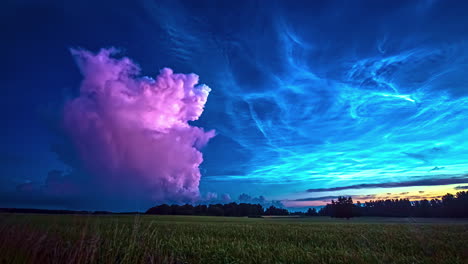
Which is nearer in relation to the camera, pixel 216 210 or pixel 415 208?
pixel 415 208

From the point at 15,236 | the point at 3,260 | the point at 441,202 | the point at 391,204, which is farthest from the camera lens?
the point at 391,204

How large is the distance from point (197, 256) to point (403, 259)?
874 cm

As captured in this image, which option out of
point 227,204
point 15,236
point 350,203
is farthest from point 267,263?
point 227,204

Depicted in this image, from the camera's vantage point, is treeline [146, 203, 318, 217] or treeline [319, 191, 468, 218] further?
treeline [146, 203, 318, 217]

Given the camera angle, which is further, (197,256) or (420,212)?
(420,212)

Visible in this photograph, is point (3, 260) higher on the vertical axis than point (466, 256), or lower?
higher

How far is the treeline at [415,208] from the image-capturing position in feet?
303

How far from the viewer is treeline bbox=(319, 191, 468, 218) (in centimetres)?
9249

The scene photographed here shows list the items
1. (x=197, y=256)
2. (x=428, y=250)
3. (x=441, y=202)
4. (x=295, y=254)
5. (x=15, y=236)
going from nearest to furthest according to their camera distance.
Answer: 1. (x=15, y=236)
2. (x=295, y=254)
3. (x=197, y=256)
4. (x=428, y=250)
5. (x=441, y=202)

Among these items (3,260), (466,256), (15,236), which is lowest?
(466,256)

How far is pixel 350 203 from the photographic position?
342ft

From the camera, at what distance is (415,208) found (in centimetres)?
11294

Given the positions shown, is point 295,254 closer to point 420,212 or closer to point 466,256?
point 466,256

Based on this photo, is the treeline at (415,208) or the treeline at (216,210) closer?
the treeline at (415,208)
